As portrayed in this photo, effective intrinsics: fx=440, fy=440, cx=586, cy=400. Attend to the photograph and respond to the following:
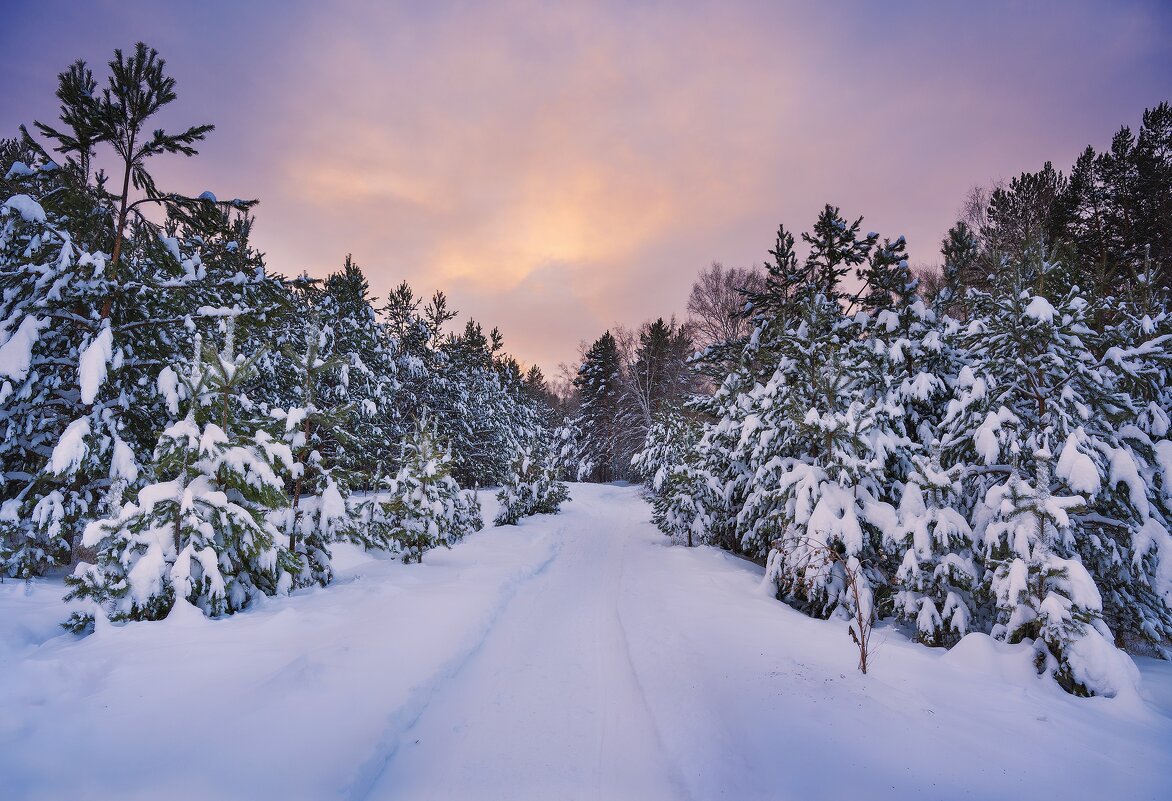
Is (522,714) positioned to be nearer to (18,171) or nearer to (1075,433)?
(1075,433)

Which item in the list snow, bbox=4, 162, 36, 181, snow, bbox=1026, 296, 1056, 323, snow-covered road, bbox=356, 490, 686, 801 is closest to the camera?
snow-covered road, bbox=356, 490, 686, 801

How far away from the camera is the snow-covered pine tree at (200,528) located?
4574mm

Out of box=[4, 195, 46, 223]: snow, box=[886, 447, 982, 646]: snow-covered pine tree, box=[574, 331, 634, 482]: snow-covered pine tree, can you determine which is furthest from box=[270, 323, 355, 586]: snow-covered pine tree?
box=[574, 331, 634, 482]: snow-covered pine tree

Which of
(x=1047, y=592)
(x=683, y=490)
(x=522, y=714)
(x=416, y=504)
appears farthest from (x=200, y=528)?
→ (x=683, y=490)

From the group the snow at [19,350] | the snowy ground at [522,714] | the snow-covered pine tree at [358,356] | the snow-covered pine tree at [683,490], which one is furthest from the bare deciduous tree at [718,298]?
the snow at [19,350]

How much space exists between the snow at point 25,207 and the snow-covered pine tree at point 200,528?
290 centimetres

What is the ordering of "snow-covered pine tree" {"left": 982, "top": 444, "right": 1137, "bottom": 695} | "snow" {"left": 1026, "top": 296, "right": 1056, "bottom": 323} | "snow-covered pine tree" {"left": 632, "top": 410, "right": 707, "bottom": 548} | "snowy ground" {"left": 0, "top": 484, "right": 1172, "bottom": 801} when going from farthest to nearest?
"snow-covered pine tree" {"left": 632, "top": 410, "right": 707, "bottom": 548} → "snow" {"left": 1026, "top": 296, "right": 1056, "bottom": 323} → "snow-covered pine tree" {"left": 982, "top": 444, "right": 1137, "bottom": 695} → "snowy ground" {"left": 0, "top": 484, "right": 1172, "bottom": 801}

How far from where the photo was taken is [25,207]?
5.71m

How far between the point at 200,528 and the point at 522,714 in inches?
159

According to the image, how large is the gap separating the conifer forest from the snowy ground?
0.10ft

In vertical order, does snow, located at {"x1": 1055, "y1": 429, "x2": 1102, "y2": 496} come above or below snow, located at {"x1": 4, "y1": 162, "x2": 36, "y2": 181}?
below

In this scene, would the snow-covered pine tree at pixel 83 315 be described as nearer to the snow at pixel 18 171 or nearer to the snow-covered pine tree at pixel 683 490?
the snow at pixel 18 171

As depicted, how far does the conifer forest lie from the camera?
329cm

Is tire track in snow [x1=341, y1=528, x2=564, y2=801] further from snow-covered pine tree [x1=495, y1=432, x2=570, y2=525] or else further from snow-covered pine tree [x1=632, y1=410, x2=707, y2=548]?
snow-covered pine tree [x1=495, y1=432, x2=570, y2=525]
